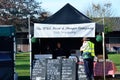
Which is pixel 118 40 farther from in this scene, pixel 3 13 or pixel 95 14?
pixel 3 13

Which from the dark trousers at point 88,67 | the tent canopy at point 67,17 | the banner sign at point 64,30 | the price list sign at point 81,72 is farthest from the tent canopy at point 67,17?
the dark trousers at point 88,67

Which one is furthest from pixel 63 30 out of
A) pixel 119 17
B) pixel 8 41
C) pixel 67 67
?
pixel 119 17

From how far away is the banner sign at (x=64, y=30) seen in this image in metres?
18.7

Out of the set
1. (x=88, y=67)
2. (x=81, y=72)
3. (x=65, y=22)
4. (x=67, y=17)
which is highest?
(x=67, y=17)

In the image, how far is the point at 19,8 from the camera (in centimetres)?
6319

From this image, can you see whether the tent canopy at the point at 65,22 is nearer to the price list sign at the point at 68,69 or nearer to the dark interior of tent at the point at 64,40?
the dark interior of tent at the point at 64,40

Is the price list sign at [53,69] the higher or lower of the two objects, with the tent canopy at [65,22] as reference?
lower

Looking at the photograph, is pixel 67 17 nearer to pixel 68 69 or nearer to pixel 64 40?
pixel 64 40

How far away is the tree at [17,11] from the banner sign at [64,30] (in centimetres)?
3835

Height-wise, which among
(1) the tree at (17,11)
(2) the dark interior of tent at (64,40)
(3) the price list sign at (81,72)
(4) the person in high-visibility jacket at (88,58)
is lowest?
(3) the price list sign at (81,72)

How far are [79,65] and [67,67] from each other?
487 mm

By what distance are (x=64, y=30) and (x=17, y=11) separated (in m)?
43.6

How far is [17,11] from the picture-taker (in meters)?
61.8

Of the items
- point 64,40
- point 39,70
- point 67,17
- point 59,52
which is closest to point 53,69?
point 39,70
